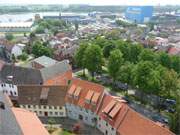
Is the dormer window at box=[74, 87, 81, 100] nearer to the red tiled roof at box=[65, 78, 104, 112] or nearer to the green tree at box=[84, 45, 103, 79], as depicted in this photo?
the red tiled roof at box=[65, 78, 104, 112]

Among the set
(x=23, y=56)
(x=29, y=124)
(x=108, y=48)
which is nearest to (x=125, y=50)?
(x=108, y=48)

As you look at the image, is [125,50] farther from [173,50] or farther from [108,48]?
[173,50]

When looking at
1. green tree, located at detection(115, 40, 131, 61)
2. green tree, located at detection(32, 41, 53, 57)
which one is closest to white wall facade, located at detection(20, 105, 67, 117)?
green tree, located at detection(115, 40, 131, 61)

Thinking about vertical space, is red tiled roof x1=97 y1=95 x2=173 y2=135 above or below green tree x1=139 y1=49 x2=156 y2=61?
below

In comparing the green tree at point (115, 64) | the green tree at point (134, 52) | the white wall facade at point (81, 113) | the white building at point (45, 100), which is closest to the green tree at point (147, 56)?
the green tree at point (134, 52)

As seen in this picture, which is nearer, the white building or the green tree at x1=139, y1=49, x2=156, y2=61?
the white building

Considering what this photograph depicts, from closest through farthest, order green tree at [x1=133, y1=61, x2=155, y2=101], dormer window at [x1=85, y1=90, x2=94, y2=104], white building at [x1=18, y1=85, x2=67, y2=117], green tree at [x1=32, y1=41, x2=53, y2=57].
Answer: dormer window at [x1=85, y1=90, x2=94, y2=104]
white building at [x1=18, y1=85, x2=67, y2=117]
green tree at [x1=133, y1=61, x2=155, y2=101]
green tree at [x1=32, y1=41, x2=53, y2=57]

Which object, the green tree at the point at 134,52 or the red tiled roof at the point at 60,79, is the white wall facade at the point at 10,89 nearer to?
the red tiled roof at the point at 60,79

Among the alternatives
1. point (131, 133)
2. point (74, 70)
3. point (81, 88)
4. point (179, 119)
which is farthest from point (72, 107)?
point (74, 70)
